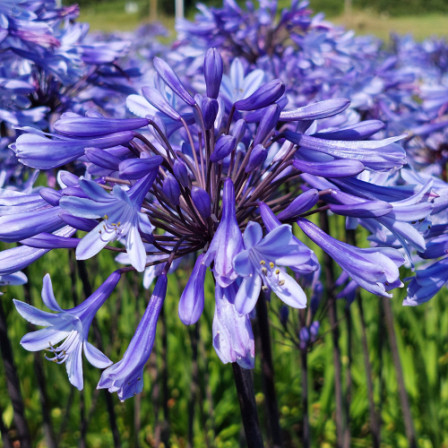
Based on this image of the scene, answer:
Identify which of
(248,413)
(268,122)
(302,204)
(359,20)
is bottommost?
(359,20)

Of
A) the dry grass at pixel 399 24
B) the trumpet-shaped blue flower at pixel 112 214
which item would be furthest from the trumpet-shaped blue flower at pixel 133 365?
the dry grass at pixel 399 24

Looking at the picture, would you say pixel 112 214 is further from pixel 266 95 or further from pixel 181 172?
pixel 266 95

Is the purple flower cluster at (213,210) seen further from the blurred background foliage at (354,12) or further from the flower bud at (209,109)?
the blurred background foliage at (354,12)

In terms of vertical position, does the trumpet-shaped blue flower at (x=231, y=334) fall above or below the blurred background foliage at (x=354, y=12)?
above

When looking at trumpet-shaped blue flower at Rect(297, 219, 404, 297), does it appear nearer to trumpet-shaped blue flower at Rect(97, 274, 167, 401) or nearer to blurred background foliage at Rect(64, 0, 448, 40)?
trumpet-shaped blue flower at Rect(97, 274, 167, 401)

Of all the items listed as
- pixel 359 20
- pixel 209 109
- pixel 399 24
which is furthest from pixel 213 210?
pixel 399 24

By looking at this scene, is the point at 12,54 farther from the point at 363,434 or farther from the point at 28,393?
the point at 363,434

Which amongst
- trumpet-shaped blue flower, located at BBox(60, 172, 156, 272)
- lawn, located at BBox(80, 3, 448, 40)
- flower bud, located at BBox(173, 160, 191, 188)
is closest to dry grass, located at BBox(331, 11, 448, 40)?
lawn, located at BBox(80, 3, 448, 40)

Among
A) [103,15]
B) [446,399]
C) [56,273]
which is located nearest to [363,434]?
[446,399]

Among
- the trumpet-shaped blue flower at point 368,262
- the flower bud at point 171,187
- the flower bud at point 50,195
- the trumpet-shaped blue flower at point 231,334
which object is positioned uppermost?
the flower bud at point 171,187
